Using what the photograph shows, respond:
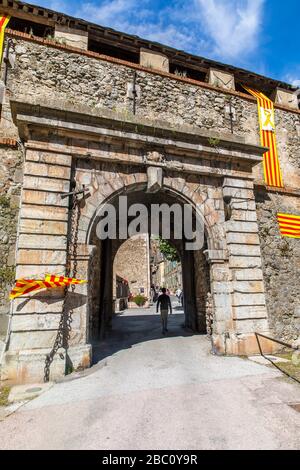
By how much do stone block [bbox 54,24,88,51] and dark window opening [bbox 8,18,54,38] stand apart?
36cm

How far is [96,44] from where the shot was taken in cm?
940

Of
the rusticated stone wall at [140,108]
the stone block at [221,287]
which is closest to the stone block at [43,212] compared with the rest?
the rusticated stone wall at [140,108]

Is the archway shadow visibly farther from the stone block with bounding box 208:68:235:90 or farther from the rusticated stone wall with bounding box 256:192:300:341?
the stone block with bounding box 208:68:235:90

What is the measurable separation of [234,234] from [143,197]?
3.32 meters

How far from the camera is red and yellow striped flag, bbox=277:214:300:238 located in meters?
8.42

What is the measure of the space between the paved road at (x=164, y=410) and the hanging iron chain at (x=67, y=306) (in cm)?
45

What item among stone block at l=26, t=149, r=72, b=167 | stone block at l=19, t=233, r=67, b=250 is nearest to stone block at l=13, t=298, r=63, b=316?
stone block at l=19, t=233, r=67, b=250

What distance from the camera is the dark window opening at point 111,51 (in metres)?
9.40

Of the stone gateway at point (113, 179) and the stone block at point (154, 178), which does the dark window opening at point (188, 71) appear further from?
the stone block at point (154, 178)

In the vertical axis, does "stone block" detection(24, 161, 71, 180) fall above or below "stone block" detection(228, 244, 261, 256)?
above

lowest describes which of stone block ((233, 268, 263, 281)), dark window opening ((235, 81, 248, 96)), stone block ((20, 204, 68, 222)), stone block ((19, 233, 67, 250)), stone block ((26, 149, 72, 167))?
stone block ((233, 268, 263, 281))

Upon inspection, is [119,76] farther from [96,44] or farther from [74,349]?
[74,349]

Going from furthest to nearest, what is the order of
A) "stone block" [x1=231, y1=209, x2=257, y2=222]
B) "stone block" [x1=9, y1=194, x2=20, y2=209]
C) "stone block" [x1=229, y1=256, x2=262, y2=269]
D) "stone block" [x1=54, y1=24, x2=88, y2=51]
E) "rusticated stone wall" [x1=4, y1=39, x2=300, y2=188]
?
"stone block" [x1=54, y1=24, x2=88, y2=51] → "rusticated stone wall" [x1=4, y1=39, x2=300, y2=188] → "stone block" [x1=231, y1=209, x2=257, y2=222] → "stone block" [x1=229, y1=256, x2=262, y2=269] → "stone block" [x1=9, y1=194, x2=20, y2=209]
